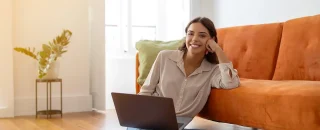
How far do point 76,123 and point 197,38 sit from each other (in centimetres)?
155

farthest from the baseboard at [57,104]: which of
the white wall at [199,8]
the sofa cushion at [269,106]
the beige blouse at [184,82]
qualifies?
the sofa cushion at [269,106]

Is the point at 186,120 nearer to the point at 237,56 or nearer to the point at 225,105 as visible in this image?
the point at 225,105

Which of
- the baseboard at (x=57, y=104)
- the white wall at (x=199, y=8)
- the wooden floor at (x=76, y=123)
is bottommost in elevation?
the wooden floor at (x=76, y=123)

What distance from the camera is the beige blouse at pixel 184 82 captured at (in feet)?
6.77

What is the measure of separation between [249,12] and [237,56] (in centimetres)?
98

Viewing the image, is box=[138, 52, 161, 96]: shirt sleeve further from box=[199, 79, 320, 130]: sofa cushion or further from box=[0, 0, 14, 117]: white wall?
box=[0, 0, 14, 117]: white wall

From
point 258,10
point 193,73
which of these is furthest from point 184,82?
point 258,10

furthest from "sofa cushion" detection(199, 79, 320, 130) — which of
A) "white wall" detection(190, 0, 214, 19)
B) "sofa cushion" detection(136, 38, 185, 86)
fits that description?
"white wall" detection(190, 0, 214, 19)

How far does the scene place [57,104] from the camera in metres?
3.87

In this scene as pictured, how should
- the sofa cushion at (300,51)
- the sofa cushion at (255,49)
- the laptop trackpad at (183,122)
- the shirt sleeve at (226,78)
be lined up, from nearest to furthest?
1. the laptop trackpad at (183,122)
2. the shirt sleeve at (226,78)
3. the sofa cushion at (300,51)
4. the sofa cushion at (255,49)

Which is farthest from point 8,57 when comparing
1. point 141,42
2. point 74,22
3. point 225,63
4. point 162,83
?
point 225,63

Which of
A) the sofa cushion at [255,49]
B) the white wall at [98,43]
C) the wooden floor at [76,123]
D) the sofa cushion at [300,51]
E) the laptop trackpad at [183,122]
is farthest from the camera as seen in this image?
the white wall at [98,43]

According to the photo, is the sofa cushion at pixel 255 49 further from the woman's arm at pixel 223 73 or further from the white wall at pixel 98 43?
the white wall at pixel 98 43

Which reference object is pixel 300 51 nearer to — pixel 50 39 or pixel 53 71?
pixel 53 71
